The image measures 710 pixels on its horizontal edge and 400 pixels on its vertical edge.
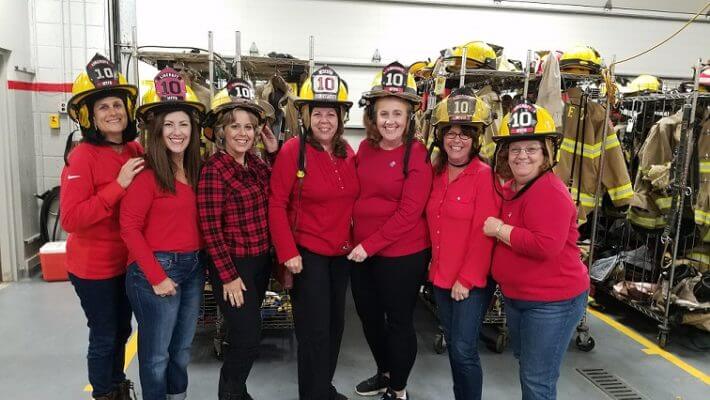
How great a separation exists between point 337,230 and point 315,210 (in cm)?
16

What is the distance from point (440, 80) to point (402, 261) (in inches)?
68.7

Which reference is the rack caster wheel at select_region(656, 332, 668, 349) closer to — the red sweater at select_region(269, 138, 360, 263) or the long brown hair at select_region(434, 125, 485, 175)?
the long brown hair at select_region(434, 125, 485, 175)

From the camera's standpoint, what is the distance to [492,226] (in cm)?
210

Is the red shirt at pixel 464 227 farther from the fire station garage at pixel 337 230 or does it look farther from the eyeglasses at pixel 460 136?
the eyeglasses at pixel 460 136

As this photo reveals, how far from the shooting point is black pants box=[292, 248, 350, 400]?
2.43m

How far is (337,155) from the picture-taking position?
8.05ft

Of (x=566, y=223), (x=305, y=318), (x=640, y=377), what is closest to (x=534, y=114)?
(x=566, y=223)

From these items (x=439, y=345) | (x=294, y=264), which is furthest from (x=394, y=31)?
(x=294, y=264)

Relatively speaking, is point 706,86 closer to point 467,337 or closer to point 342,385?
point 467,337

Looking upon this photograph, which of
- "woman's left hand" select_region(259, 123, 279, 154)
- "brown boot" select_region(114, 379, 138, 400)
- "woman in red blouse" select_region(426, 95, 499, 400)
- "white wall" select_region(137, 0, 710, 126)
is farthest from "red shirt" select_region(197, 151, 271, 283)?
"white wall" select_region(137, 0, 710, 126)

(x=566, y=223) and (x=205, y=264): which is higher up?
(x=566, y=223)

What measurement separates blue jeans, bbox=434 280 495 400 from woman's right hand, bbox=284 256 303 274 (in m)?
0.72

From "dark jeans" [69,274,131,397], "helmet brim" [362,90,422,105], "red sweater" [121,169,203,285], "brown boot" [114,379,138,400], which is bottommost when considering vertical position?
"brown boot" [114,379,138,400]

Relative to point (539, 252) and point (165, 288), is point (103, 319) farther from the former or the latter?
point (539, 252)
